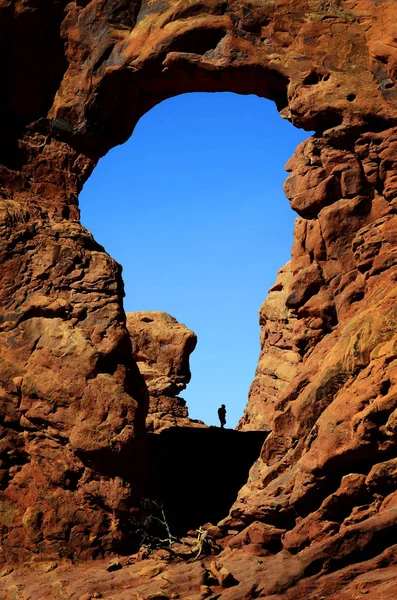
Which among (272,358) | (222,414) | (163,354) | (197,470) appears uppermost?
(163,354)

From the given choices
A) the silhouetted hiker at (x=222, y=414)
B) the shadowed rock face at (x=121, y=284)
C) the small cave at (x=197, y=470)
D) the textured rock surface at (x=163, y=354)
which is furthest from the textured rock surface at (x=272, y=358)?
the shadowed rock face at (x=121, y=284)

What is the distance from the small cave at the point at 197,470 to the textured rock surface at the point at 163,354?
393 cm

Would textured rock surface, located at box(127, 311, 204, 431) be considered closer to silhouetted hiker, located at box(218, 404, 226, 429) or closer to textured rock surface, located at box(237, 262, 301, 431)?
silhouetted hiker, located at box(218, 404, 226, 429)

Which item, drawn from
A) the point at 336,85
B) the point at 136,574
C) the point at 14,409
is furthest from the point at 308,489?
the point at 336,85

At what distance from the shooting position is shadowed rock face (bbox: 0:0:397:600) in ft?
54.9

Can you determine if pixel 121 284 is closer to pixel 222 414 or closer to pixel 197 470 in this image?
pixel 197 470

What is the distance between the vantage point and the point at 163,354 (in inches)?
1303

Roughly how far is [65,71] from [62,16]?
59.2 inches

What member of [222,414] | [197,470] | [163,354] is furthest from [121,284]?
[222,414]

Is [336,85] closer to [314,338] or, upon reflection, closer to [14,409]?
[314,338]

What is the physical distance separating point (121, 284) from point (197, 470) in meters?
6.98

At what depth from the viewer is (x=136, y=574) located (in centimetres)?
1755

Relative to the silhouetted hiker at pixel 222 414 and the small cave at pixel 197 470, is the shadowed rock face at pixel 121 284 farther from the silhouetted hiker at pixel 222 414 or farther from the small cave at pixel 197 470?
the silhouetted hiker at pixel 222 414

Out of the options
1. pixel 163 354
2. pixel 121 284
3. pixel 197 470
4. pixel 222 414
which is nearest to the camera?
pixel 121 284
